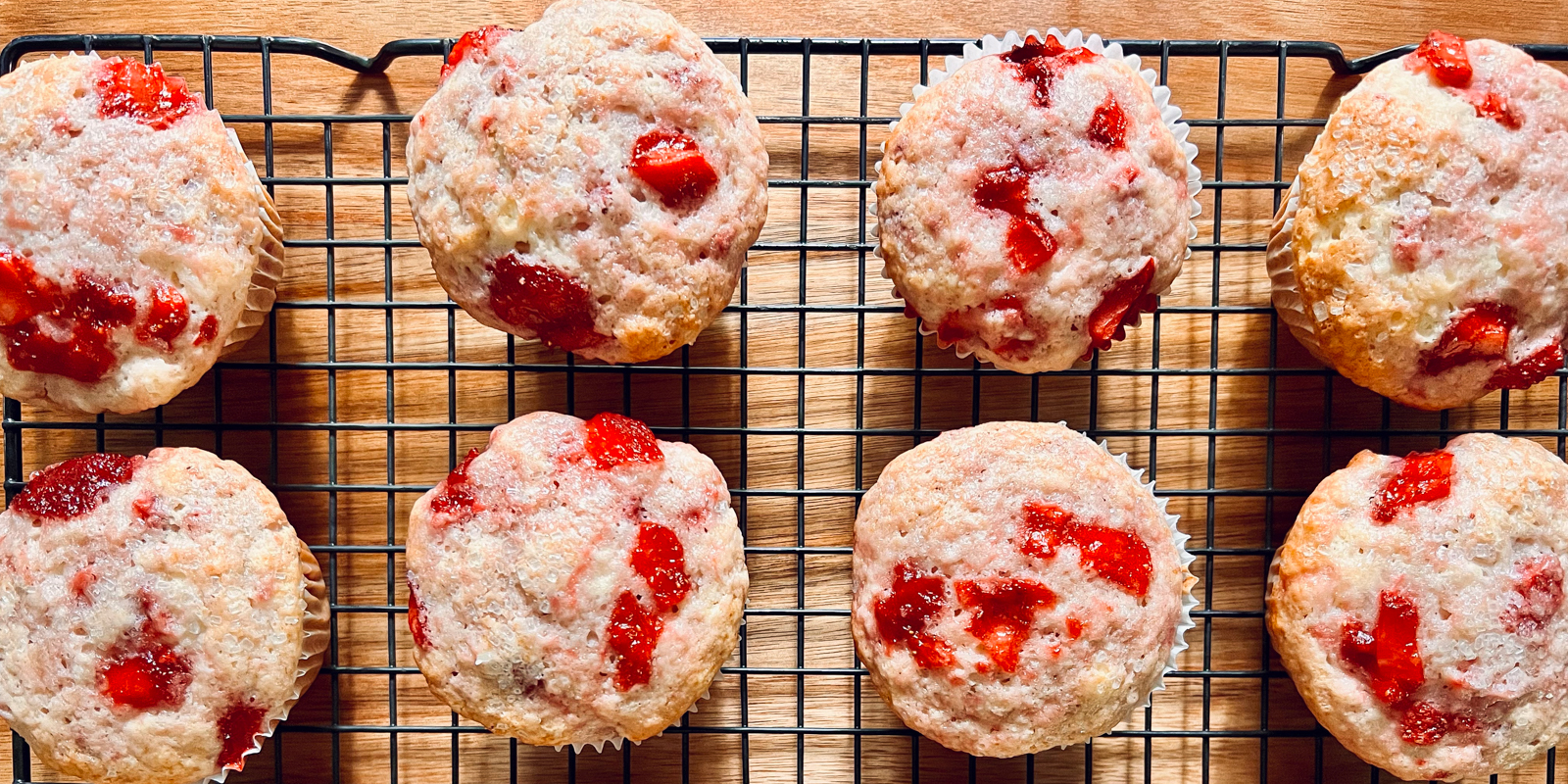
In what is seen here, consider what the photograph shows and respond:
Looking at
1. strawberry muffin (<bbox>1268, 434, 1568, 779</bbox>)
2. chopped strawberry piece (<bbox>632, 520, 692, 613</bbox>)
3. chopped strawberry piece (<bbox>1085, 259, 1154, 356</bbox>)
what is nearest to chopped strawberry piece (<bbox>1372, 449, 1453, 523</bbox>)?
strawberry muffin (<bbox>1268, 434, 1568, 779</bbox>)

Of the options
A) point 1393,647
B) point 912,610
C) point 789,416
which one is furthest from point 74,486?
point 1393,647

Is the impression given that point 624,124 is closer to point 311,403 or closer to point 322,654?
point 311,403

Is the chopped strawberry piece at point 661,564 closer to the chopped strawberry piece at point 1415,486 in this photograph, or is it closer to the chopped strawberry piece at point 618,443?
the chopped strawberry piece at point 618,443

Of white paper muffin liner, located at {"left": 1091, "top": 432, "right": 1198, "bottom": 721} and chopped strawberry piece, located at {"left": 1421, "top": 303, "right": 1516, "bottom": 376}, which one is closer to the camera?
chopped strawberry piece, located at {"left": 1421, "top": 303, "right": 1516, "bottom": 376}

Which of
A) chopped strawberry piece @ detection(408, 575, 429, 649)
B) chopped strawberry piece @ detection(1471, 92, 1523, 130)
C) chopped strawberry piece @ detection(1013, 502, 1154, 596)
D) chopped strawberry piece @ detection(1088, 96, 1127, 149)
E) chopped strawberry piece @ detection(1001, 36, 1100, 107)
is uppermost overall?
chopped strawberry piece @ detection(1001, 36, 1100, 107)

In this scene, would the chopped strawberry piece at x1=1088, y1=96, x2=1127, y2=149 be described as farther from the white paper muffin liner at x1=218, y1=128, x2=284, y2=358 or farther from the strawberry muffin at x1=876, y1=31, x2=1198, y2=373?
the white paper muffin liner at x1=218, y1=128, x2=284, y2=358

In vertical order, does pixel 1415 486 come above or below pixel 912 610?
above

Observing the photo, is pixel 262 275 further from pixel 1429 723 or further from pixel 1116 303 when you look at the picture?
pixel 1429 723
